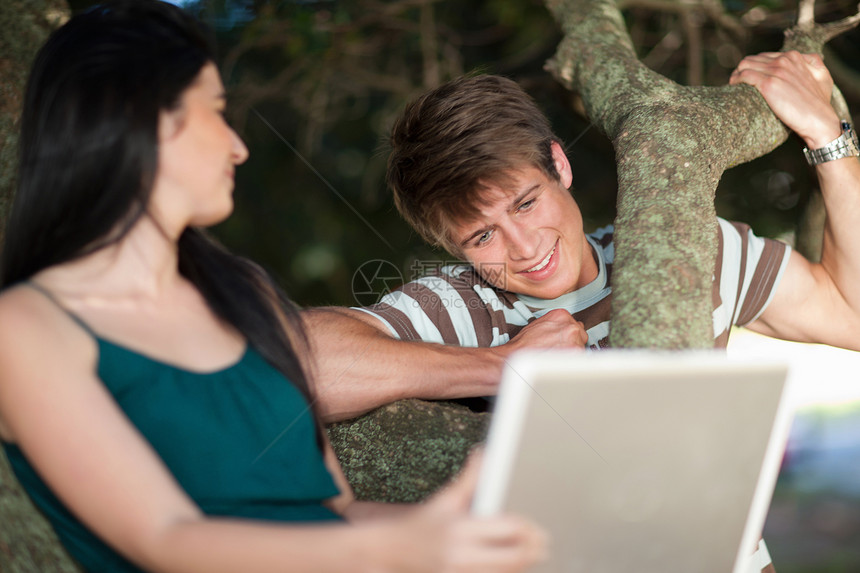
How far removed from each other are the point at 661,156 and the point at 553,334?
0.47m

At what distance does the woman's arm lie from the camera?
2.34 feet

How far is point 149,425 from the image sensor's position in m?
1.00

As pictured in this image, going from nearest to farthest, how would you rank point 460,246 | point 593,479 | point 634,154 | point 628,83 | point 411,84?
point 593,479, point 634,154, point 628,83, point 460,246, point 411,84

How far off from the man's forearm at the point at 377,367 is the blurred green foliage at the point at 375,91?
34.2 inches

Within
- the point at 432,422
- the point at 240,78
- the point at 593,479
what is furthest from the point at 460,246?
the point at 240,78

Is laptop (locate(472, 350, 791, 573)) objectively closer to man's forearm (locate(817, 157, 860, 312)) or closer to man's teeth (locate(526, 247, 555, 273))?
man's teeth (locate(526, 247, 555, 273))

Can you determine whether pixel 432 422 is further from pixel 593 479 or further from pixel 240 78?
pixel 240 78

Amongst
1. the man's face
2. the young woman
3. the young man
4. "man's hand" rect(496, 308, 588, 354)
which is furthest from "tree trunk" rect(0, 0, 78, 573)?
"man's hand" rect(496, 308, 588, 354)

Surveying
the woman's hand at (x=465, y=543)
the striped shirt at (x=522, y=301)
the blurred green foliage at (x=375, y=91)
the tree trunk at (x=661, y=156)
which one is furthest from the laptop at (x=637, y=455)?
the blurred green foliage at (x=375, y=91)

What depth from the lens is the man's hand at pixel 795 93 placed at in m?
1.84

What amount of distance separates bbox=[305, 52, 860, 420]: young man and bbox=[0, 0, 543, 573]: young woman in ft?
1.90

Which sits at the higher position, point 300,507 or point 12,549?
point 12,549

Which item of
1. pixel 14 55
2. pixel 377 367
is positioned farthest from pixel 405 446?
pixel 14 55

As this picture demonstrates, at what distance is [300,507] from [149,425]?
25cm
